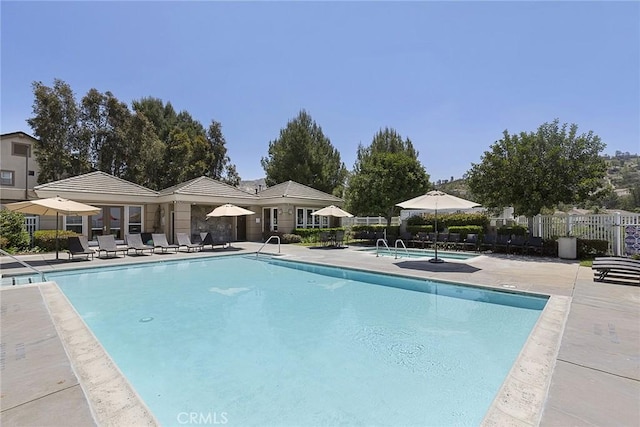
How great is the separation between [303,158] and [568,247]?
89.5 feet

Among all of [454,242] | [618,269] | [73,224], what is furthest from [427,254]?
[73,224]

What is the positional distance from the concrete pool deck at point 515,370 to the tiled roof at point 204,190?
13865 millimetres

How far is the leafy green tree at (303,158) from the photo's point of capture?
36.8m

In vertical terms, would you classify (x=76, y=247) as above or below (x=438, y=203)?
below

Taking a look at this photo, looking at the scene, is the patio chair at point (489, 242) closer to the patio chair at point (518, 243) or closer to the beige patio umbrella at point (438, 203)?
the patio chair at point (518, 243)

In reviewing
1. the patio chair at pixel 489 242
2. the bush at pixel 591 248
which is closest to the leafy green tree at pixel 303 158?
the patio chair at pixel 489 242

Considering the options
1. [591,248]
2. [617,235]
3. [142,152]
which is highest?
[142,152]

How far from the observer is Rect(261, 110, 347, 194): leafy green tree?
3675 cm

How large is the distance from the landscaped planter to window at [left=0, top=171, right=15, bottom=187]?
4006 cm

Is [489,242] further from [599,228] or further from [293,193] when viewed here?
[293,193]

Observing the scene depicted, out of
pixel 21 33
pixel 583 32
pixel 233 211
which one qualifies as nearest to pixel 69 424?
pixel 233 211

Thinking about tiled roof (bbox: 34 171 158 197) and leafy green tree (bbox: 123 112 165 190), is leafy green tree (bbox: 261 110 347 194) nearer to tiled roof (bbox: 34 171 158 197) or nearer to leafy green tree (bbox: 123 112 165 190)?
leafy green tree (bbox: 123 112 165 190)

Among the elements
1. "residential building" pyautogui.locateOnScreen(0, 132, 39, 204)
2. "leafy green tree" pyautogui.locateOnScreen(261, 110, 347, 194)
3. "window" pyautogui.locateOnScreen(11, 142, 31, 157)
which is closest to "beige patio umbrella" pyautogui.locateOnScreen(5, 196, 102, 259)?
"residential building" pyautogui.locateOnScreen(0, 132, 39, 204)

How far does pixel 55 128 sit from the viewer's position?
27.0m
